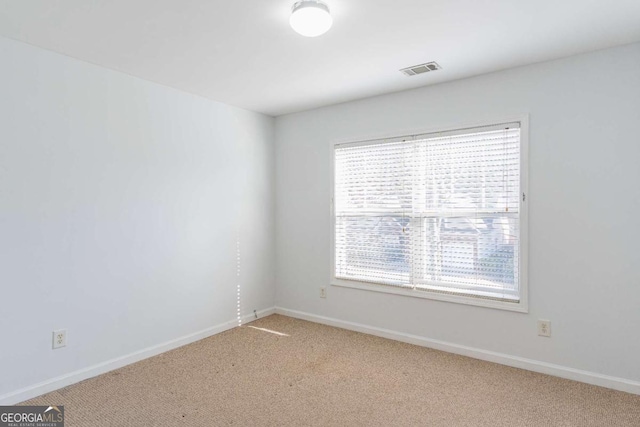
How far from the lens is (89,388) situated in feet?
8.58

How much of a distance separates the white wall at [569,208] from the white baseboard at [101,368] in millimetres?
1933

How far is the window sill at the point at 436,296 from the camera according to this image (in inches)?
117

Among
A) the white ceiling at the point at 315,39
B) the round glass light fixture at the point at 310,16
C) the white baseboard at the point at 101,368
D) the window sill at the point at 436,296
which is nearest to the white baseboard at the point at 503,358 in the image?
the window sill at the point at 436,296

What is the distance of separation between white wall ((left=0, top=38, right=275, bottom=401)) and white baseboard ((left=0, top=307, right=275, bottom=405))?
0.13ft

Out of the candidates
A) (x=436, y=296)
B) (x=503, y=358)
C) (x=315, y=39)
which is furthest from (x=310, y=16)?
(x=503, y=358)

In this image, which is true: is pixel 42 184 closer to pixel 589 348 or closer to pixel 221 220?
pixel 221 220

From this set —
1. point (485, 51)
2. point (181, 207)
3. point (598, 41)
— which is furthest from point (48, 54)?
point (598, 41)

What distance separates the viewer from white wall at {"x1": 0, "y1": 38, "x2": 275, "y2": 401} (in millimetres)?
2469

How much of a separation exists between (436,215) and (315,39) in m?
1.85

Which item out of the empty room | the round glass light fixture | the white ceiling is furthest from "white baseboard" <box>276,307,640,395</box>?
the round glass light fixture

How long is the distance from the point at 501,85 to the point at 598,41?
2.19ft

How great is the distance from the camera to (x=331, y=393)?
2561 millimetres

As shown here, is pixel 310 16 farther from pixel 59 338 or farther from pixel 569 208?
pixel 59 338

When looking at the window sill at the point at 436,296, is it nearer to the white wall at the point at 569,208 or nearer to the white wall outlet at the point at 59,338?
the white wall at the point at 569,208
